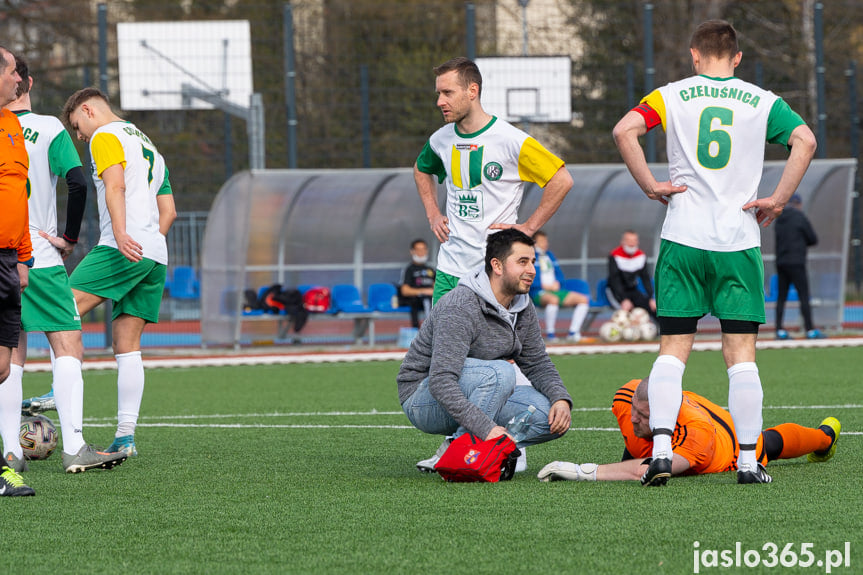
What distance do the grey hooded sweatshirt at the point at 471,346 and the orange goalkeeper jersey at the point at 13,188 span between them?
1847 mm

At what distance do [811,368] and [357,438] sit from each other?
19.6ft

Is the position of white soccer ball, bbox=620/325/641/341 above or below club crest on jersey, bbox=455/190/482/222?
below

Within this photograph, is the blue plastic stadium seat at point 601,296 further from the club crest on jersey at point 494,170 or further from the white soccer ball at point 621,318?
the club crest on jersey at point 494,170

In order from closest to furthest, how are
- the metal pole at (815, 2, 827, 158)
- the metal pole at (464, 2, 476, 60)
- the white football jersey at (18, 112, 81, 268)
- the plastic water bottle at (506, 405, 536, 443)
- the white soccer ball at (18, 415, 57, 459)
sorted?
the plastic water bottle at (506, 405, 536, 443) < the white football jersey at (18, 112, 81, 268) < the white soccer ball at (18, 415, 57, 459) < the metal pole at (464, 2, 476, 60) < the metal pole at (815, 2, 827, 158)

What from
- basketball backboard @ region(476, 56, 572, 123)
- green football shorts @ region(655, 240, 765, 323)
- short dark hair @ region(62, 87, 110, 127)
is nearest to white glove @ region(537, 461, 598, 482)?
green football shorts @ region(655, 240, 765, 323)

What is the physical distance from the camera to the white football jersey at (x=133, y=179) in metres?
6.50

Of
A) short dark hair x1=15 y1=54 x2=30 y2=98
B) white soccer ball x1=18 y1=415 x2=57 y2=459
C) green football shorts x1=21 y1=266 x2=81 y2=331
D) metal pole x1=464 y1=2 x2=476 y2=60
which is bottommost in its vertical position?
white soccer ball x1=18 y1=415 x2=57 y2=459

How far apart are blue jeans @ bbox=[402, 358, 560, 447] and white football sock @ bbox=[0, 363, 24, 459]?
195 centimetres

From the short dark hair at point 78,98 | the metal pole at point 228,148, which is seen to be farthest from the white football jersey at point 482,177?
the metal pole at point 228,148

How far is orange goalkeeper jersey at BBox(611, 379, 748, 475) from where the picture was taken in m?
5.57

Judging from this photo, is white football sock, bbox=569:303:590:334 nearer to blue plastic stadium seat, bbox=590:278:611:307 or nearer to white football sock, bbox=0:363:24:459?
blue plastic stadium seat, bbox=590:278:611:307

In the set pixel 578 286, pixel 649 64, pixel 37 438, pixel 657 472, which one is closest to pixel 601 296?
pixel 578 286

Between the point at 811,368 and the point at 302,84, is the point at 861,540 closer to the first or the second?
the point at 811,368

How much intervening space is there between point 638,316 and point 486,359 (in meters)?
11.5
